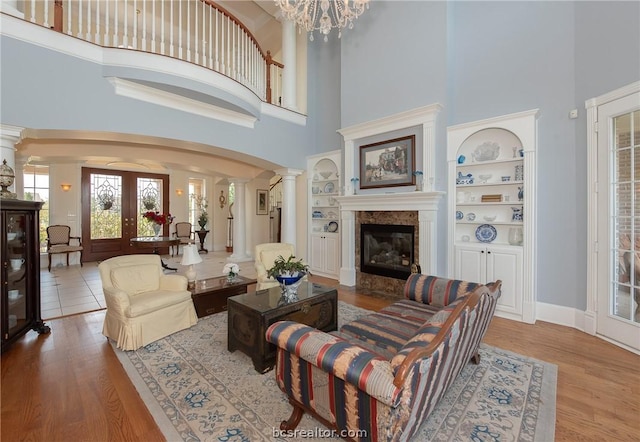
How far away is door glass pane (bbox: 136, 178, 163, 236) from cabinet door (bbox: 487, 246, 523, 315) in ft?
28.3

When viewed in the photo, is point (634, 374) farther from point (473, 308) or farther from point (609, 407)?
point (473, 308)

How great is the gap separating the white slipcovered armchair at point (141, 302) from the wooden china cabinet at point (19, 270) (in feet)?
2.34

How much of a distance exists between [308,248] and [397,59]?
3.96m

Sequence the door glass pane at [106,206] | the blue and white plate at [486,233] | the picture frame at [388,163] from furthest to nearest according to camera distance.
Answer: the door glass pane at [106,206]
the picture frame at [388,163]
the blue and white plate at [486,233]

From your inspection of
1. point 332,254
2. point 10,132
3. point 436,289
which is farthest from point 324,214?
point 10,132

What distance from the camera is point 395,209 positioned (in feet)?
15.1

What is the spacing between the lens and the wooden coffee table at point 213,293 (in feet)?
11.8

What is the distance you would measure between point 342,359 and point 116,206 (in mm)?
9175

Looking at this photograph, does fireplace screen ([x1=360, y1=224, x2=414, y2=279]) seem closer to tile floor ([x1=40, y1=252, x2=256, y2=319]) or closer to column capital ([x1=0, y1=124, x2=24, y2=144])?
tile floor ([x1=40, y1=252, x2=256, y2=319])

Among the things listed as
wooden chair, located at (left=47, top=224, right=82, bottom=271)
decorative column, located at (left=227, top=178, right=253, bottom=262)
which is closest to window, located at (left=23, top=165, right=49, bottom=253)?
wooden chair, located at (left=47, top=224, right=82, bottom=271)

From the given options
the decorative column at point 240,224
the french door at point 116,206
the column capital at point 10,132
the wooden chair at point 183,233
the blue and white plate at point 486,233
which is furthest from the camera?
the wooden chair at point 183,233

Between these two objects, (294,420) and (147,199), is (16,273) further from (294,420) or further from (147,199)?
(147,199)

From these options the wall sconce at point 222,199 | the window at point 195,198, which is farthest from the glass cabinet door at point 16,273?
the wall sconce at point 222,199

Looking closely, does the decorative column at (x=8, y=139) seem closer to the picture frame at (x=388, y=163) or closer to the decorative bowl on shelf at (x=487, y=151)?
the picture frame at (x=388, y=163)
